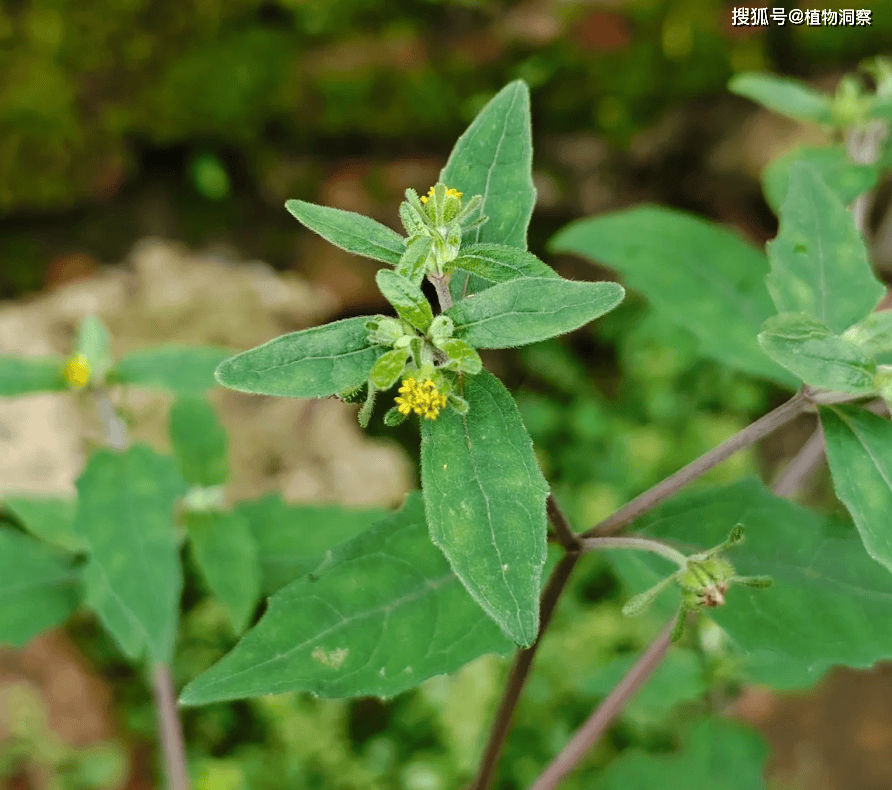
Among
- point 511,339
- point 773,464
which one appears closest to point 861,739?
point 773,464

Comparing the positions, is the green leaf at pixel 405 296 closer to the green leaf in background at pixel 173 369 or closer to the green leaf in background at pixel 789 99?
the green leaf in background at pixel 173 369

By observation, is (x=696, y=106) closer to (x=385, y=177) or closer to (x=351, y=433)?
(x=385, y=177)

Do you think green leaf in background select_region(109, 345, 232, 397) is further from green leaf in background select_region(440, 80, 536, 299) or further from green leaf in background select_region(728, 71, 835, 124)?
green leaf in background select_region(728, 71, 835, 124)

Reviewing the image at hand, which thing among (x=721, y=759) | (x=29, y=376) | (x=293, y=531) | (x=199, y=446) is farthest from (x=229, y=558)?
(x=721, y=759)

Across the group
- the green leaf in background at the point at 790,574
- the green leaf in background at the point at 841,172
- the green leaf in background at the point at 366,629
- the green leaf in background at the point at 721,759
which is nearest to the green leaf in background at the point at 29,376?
the green leaf in background at the point at 366,629

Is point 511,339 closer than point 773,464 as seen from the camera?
Yes

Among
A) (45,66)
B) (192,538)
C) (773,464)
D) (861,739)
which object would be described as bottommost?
(861,739)
